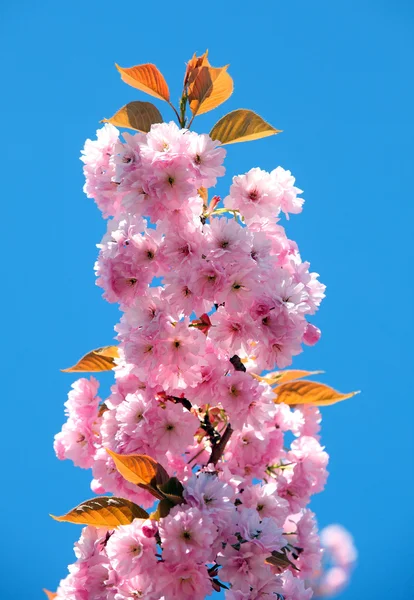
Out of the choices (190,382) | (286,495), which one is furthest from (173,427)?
(286,495)

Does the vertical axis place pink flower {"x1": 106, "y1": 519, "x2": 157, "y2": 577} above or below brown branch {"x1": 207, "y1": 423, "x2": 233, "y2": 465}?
below

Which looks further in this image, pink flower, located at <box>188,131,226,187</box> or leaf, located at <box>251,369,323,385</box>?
leaf, located at <box>251,369,323,385</box>

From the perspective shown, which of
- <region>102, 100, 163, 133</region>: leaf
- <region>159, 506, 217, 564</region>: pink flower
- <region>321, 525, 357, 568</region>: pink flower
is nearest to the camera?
<region>159, 506, 217, 564</region>: pink flower

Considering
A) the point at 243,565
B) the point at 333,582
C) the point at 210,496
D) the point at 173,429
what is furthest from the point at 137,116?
the point at 333,582

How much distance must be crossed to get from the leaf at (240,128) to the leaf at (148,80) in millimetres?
123

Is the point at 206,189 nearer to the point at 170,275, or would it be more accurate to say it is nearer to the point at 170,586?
the point at 170,275

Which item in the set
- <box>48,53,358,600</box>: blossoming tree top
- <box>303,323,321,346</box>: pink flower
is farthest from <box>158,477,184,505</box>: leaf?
<box>303,323,321,346</box>: pink flower

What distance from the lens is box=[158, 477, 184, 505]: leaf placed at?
0.95 metres

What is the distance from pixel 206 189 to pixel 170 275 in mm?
227

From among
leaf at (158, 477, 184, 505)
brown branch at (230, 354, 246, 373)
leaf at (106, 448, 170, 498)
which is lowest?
leaf at (158, 477, 184, 505)

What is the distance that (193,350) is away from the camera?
986mm

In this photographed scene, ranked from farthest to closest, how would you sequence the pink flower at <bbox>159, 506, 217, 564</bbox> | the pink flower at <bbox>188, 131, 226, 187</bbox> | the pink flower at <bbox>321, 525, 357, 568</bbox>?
the pink flower at <bbox>321, 525, 357, 568</bbox> → the pink flower at <bbox>188, 131, 226, 187</bbox> → the pink flower at <bbox>159, 506, 217, 564</bbox>

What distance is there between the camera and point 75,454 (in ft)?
3.97

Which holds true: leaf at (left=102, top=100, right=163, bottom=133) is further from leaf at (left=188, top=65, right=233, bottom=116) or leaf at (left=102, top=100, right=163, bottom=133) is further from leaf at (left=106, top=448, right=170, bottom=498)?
leaf at (left=106, top=448, right=170, bottom=498)
